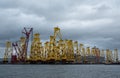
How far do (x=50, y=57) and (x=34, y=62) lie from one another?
10.5m

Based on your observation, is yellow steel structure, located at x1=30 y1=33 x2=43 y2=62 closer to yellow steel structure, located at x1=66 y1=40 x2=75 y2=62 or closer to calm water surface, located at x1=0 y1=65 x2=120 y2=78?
yellow steel structure, located at x1=66 y1=40 x2=75 y2=62

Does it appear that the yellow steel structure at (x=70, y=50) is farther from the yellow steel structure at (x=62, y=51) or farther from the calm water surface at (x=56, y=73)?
the calm water surface at (x=56, y=73)

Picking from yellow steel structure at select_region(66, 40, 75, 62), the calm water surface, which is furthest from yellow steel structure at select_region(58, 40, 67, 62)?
the calm water surface

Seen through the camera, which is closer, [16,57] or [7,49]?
[16,57]

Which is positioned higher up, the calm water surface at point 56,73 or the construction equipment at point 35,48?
the construction equipment at point 35,48

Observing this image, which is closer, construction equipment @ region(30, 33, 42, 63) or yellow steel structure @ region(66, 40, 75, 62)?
construction equipment @ region(30, 33, 42, 63)

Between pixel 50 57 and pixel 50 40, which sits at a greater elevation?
pixel 50 40

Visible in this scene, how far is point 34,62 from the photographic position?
145625 millimetres

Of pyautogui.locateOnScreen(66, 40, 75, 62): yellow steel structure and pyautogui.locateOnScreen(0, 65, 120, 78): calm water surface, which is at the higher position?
pyautogui.locateOnScreen(66, 40, 75, 62): yellow steel structure

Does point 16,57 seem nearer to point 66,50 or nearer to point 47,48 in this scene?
point 47,48

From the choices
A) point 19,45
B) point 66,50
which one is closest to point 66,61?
point 66,50

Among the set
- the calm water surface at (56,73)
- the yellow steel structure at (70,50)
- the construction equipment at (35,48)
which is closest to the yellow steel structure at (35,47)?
the construction equipment at (35,48)

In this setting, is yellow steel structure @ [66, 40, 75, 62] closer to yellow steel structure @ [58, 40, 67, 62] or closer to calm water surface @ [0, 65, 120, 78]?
yellow steel structure @ [58, 40, 67, 62]

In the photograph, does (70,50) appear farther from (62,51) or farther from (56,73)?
(56,73)
